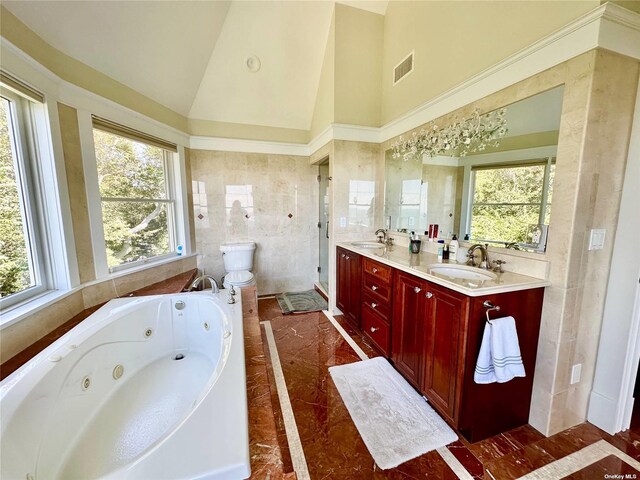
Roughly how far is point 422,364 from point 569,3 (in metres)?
2.21

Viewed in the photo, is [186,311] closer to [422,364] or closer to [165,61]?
[422,364]

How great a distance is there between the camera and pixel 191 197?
11.1 feet

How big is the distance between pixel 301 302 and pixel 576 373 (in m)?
2.74

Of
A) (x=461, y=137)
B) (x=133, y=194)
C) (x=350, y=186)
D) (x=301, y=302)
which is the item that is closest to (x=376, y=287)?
(x=350, y=186)

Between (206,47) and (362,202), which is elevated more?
(206,47)

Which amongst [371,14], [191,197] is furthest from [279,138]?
[371,14]

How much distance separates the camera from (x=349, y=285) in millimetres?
2850

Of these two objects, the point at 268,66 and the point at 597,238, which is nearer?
the point at 597,238

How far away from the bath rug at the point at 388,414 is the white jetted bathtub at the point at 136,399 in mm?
911

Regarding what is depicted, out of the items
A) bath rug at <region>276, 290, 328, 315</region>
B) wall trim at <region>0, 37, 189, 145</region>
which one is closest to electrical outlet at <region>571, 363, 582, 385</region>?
bath rug at <region>276, 290, 328, 315</region>

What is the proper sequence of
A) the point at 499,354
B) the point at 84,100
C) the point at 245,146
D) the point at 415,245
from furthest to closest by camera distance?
1. the point at 245,146
2. the point at 415,245
3. the point at 84,100
4. the point at 499,354

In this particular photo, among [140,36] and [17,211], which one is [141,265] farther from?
[140,36]

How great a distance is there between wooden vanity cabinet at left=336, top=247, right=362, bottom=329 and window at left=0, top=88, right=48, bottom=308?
248 centimetres

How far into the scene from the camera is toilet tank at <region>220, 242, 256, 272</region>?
3.43 metres
